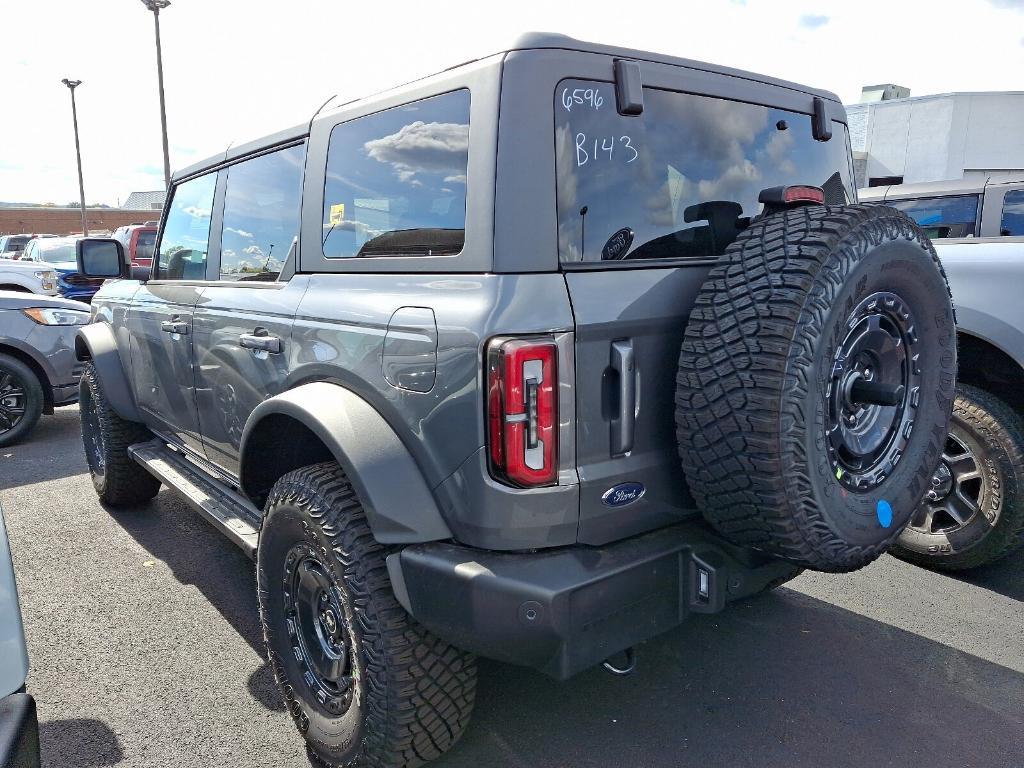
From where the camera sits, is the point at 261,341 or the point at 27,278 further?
the point at 27,278

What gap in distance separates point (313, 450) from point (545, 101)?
1.40m

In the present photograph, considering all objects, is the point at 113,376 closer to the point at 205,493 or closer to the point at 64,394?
the point at 205,493

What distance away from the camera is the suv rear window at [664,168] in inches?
77.3

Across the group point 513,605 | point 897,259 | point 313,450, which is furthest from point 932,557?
point 313,450

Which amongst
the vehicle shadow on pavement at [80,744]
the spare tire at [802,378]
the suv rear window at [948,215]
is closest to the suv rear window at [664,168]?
the spare tire at [802,378]

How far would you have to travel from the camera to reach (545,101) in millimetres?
1910

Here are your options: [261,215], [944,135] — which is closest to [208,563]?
[261,215]

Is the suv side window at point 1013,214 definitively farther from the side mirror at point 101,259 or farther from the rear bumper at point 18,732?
the side mirror at point 101,259

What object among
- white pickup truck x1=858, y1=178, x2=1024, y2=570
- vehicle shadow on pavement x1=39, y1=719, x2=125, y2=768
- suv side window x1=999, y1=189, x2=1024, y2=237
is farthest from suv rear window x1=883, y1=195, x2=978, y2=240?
vehicle shadow on pavement x1=39, y1=719, x2=125, y2=768

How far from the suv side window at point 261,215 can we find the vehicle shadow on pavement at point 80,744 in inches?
65.6

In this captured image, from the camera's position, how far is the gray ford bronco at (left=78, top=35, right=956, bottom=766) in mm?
1842

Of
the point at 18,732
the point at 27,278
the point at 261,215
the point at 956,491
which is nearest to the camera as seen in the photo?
the point at 18,732

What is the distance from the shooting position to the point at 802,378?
71.1 inches

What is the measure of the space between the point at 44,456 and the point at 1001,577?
6.63 m
